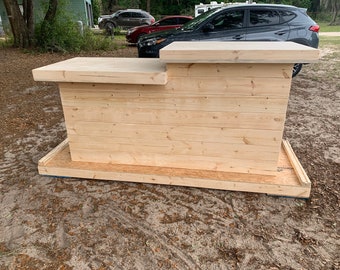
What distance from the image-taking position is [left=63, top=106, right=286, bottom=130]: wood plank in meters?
2.42

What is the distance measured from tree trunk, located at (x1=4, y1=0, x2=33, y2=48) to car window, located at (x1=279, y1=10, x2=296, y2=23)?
27.4 ft

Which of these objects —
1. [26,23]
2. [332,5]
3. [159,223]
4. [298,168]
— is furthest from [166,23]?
[332,5]

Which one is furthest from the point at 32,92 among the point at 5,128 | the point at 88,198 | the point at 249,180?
the point at 249,180

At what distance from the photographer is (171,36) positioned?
6.26m

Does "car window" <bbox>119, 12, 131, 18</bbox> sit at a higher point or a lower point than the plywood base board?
higher

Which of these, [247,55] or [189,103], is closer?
[247,55]

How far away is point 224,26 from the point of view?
234 inches

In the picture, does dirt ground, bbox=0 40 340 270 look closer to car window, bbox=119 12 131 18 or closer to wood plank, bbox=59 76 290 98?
wood plank, bbox=59 76 290 98

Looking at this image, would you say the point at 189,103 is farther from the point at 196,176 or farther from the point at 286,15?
the point at 286,15

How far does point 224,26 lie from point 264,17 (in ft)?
2.85

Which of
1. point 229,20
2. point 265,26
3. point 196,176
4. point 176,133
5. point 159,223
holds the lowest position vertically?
point 159,223

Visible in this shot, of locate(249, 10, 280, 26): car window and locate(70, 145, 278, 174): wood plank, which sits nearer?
Result: locate(70, 145, 278, 174): wood plank

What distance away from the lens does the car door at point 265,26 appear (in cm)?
586

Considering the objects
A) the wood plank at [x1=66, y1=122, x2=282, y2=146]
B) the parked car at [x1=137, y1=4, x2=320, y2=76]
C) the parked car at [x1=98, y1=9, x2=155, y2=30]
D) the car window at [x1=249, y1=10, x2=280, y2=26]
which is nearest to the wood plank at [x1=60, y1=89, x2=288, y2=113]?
the wood plank at [x1=66, y1=122, x2=282, y2=146]
